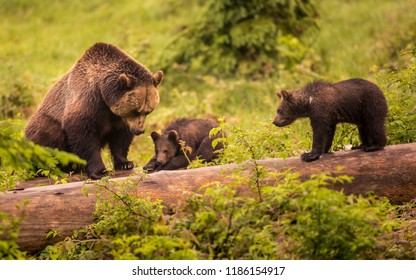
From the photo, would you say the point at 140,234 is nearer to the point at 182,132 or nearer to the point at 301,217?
the point at 301,217

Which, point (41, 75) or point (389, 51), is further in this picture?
point (41, 75)

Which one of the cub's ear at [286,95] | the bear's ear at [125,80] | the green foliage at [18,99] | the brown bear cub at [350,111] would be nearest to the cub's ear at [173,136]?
the bear's ear at [125,80]

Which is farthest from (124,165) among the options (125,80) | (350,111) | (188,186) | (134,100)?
(350,111)

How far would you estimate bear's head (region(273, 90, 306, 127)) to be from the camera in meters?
7.64

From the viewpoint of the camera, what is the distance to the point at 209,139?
9125mm

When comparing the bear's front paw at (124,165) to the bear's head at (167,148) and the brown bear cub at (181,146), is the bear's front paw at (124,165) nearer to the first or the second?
the brown bear cub at (181,146)

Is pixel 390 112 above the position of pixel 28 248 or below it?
above

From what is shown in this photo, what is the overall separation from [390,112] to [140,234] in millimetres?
3555

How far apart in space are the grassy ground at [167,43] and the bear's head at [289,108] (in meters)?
1.25

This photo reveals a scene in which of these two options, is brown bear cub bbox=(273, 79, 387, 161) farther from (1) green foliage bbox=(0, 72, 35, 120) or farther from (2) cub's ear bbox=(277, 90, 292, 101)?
(1) green foliage bbox=(0, 72, 35, 120)

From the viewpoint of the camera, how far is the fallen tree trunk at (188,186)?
20.9 ft

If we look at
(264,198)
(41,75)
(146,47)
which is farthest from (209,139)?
(41,75)
